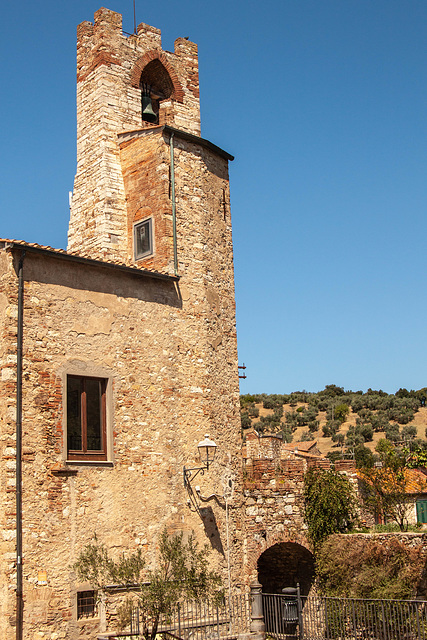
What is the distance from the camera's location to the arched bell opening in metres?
19.7

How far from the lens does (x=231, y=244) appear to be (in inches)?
714

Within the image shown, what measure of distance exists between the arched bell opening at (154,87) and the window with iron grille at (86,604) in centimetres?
1225

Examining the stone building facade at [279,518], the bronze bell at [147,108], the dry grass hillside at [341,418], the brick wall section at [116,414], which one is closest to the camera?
the brick wall section at [116,414]

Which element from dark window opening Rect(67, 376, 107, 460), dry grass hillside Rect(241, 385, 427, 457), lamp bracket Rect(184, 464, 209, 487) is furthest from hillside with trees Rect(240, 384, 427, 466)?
dark window opening Rect(67, 376, 107, 460)

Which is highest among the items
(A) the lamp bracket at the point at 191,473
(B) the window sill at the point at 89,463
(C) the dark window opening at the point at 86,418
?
(C) the dark window opening at the point at 86,418

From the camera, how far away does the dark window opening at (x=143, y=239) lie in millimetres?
16969

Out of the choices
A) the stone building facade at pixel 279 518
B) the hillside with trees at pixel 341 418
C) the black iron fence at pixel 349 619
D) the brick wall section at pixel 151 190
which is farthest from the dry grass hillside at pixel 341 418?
the brick wall section at pixel 151 190

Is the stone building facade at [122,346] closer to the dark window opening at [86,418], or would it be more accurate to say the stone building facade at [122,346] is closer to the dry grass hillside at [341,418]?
the dark window opening at [86,418]

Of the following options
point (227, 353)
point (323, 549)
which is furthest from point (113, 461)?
point (323, 549)

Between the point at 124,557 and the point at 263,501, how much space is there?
4.29 m

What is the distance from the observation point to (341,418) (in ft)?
181

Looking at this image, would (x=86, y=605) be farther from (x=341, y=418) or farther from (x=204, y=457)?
(x=341, y=418)

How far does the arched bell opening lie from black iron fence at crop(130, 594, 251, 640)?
12.4 m

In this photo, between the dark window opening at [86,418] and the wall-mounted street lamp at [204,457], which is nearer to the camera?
the dark window opening at [86,418]
